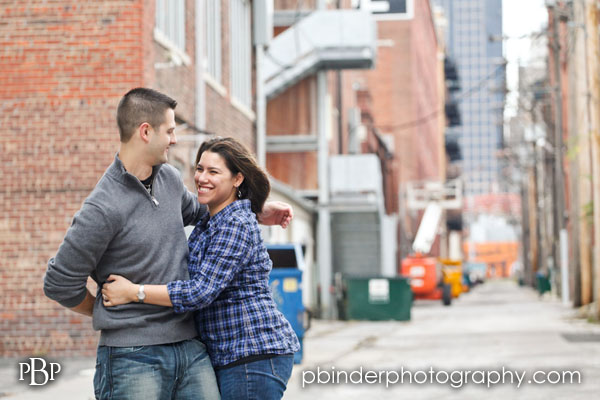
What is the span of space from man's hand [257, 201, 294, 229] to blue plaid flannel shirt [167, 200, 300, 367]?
44 centimetres

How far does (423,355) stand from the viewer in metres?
13.6

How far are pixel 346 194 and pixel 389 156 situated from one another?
26.7 m

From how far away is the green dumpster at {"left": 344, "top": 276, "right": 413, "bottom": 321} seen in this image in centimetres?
2369

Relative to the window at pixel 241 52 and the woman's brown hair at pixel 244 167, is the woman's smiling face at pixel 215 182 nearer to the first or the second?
the woman's brown hair at pixel 244 167

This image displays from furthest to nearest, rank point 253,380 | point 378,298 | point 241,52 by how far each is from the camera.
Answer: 1. point 378,298
2. point 241,52
3. point 253,380

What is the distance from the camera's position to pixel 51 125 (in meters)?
13.1

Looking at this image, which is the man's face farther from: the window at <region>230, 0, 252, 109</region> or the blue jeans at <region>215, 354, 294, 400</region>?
the window at <region>230, 0, 252, 109</region>

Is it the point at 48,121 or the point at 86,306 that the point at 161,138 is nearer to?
the point at 86,306

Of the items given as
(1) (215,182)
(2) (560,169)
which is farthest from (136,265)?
(2) (560,169)

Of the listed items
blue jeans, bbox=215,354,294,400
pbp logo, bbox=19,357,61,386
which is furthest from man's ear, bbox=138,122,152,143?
pbp logo, bbox=19,357,61,386

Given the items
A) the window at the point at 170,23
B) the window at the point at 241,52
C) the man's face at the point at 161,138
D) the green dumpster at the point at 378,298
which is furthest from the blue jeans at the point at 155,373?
the green dumpster at the point at 378,298

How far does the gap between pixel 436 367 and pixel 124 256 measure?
8864 millimetres

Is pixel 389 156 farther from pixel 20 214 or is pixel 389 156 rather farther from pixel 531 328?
pixel 20 214

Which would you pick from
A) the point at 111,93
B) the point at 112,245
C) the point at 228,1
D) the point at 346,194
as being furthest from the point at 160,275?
the point at 346,194
